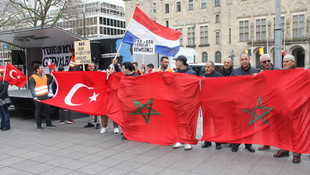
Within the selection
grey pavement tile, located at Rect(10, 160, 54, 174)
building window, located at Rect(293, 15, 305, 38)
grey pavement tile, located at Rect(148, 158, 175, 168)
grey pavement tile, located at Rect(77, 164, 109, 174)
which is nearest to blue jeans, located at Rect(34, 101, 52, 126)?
grey pavement tile, located at Rect(10, 160, 54, 174)

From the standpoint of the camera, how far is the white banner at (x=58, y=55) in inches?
506

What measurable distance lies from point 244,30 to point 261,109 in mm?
47857

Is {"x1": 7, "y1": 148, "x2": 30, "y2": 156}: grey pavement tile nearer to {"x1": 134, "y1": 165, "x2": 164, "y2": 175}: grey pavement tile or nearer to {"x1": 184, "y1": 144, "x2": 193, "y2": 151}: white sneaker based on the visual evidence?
{"x1": 134, "y1": 165, "x2": 164, "y2": 175}: grey pavement tile

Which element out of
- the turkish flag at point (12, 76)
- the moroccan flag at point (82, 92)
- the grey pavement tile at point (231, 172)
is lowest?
the grey pavement tile at point (231, 172)

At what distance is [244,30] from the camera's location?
1965 inches

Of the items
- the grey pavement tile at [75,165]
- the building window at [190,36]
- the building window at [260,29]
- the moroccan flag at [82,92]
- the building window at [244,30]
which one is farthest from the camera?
the building window at [190,36]

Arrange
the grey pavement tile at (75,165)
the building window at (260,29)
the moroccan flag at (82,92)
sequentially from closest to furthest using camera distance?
the grey pavement tile at (75,165) → the moroccan flag at (82,92) → the building window at (260,29)

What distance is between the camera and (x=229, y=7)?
51094 millimetres

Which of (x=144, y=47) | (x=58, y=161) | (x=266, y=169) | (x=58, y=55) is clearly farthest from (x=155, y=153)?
(x=58, y=55)

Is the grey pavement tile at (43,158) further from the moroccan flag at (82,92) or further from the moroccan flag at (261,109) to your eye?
the moroccan flag at (261,109)

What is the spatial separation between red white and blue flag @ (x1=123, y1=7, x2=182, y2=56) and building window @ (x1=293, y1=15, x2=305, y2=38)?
4360cm

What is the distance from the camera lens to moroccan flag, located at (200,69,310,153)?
16.2 ft

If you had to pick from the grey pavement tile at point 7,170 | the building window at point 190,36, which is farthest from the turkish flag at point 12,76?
the building window at point 190,36

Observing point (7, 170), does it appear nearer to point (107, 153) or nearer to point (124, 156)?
point (107, 153)
